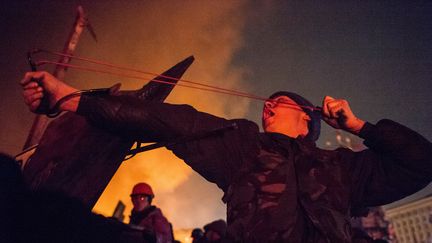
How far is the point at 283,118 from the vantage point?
312 cm

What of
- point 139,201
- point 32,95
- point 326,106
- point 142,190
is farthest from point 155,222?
point 32,95

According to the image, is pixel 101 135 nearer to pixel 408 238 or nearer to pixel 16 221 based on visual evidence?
pixel 16 221

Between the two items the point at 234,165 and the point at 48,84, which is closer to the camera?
the point at 48,84

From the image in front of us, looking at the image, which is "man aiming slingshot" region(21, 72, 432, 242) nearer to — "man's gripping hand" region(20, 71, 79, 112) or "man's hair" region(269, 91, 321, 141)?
"man's gripping hand" region(20, 71, 79, 112)

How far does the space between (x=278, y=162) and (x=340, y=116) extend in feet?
2.36

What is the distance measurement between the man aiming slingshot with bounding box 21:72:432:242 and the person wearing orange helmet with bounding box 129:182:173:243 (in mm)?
2730

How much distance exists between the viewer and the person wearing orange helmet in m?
5.54

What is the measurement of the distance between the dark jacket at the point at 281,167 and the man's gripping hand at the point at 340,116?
0.28 ft

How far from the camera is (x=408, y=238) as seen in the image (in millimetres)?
58312

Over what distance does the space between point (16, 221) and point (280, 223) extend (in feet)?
5.80

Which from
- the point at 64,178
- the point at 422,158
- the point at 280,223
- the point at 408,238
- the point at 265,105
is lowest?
the point at 408,238

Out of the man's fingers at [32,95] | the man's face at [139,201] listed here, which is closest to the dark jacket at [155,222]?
the man's face at [139,201]

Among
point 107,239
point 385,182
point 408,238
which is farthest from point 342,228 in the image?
point 408,238

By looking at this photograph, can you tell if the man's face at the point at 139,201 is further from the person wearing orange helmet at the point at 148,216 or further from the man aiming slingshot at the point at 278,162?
the man aiming slingshot at the point at 278,162
